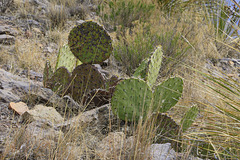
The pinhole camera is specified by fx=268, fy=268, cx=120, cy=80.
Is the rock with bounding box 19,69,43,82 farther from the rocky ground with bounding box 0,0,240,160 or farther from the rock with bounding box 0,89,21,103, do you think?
the rock with bounding box 0,89,21,103

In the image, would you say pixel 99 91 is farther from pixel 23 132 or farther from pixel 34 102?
pixel 23 132

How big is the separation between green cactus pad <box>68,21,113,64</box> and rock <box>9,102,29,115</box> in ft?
2.44

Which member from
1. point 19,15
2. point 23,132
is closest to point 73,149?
point 23,132

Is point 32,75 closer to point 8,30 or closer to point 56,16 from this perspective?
point 8,30

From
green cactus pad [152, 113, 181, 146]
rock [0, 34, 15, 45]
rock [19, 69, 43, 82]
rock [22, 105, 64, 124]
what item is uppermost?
green cactus pad [152, 113, 181, 146]

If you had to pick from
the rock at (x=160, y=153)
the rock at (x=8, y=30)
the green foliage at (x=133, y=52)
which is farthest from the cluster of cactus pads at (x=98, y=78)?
the rock at (x=8, y=30)

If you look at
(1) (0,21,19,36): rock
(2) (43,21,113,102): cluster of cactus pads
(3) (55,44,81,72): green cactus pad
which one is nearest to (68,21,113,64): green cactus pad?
(2) (43,21,113,102): cluster of cactus pads

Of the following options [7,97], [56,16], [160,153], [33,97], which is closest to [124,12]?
[56,16]

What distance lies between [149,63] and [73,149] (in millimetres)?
1000

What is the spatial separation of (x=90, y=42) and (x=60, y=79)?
480 mm

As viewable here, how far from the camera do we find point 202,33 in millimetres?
5664

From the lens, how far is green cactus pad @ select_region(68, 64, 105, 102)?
103 inches

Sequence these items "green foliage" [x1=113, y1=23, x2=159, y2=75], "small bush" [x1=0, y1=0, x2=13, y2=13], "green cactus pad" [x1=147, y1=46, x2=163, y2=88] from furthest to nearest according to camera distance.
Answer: "small bush" [x1=0, y1=0, x2=13, y2=13] < "green foliage" [x1=113, y1=23, x2=159, y2=75] < "green cactus pad" [x1=147, y1=46, x2=163, y2=88]

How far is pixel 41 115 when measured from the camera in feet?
6.72
